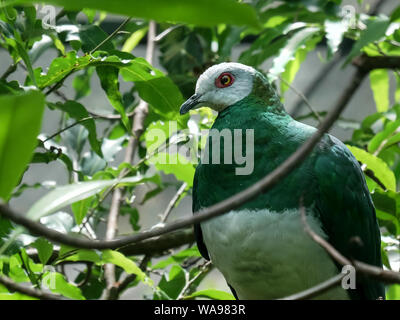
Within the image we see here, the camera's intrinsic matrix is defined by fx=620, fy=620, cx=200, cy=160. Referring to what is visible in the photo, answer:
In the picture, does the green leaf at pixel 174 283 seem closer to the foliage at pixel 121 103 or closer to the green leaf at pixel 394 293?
the foliage at pixel 121 103

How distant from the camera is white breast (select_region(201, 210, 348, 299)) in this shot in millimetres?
1154

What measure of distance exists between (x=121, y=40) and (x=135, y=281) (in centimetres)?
82

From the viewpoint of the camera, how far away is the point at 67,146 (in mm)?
1942

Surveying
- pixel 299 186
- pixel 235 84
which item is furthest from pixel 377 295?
pixel 235 84

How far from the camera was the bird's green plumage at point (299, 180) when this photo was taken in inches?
46.6

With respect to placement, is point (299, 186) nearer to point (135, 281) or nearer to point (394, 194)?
point (394, 194)

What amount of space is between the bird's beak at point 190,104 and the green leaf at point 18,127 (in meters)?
0.77

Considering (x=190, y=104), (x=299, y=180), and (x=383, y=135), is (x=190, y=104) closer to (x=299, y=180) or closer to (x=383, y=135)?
(x=299, y=180)

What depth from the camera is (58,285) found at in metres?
1.33

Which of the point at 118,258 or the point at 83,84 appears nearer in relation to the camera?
the point at 118,258

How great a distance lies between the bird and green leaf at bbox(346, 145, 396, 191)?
0.11 meters

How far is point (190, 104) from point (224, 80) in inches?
3.6

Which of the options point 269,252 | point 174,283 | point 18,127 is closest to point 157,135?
point 174,283

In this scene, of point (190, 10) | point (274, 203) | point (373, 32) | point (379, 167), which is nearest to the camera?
point (190, 10)
